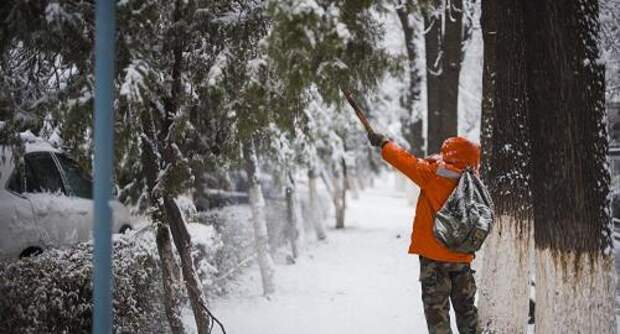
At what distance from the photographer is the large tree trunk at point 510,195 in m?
5.87

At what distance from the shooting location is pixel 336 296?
33.3ft

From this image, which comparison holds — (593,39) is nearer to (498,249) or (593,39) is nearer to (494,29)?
(494,29)

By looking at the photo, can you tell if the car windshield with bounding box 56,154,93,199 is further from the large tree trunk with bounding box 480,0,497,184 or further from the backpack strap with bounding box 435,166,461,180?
the large tree trunk with bounding box 480,0,497,184

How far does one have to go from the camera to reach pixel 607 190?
5.05 m

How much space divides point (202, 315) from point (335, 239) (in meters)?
12.1

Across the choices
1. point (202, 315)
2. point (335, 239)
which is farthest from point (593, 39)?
point (335, 239)

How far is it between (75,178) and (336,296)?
14.7ft

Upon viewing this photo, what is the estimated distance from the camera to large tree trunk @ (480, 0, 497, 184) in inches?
261

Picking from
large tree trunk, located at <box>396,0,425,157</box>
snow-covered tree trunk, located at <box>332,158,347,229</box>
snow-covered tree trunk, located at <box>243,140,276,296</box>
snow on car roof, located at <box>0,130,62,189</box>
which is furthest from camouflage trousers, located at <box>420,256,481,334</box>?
snow-covered tree trunk, located at <box>332,158,347,229</box>

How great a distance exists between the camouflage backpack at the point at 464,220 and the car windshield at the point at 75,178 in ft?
15.1

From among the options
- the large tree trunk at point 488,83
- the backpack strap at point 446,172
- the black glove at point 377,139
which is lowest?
the backpack strap at point 446,172

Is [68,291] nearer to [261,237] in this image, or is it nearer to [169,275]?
[169,275]

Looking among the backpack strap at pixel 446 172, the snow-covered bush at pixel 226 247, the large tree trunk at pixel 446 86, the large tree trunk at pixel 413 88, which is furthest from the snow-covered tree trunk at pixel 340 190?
the backpack strap at pixel 446 172

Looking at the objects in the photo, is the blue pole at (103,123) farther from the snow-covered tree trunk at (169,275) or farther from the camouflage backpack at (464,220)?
the snow-covered tree trunk at (169,275)
